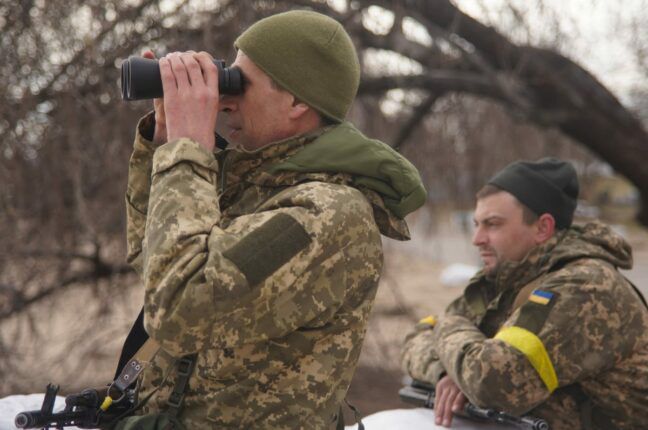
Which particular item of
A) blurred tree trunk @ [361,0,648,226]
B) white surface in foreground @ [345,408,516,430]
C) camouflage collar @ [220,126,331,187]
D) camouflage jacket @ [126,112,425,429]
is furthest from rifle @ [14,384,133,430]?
blurred tree trunk @ [361,0,648,226]

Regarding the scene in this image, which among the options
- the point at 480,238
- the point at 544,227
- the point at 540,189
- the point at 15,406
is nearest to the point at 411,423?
the point at 480,238

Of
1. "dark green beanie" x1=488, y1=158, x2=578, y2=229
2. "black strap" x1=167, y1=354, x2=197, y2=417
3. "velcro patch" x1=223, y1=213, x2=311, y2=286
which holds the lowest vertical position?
"black strap" x1=167, y1=354, x2=197, y2=417

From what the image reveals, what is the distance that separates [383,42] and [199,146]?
4697 millimetres

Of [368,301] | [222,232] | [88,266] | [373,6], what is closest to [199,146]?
[222,232]

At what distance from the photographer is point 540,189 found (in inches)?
126

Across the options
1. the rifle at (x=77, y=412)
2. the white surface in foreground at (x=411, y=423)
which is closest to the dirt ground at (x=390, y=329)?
the white surface in foreground at (x=411, y=423)

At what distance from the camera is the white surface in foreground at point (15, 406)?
7.60 feet

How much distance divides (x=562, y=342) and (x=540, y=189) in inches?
27.2

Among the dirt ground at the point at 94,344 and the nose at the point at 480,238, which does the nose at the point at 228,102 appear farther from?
the dirt ground at the point at 94,344

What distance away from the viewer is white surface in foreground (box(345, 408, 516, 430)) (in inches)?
117

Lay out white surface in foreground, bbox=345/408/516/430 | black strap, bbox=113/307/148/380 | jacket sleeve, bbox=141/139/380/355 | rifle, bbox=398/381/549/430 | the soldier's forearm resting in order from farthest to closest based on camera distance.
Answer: white surface in foreground, bbox=345/408/516/430
rifle, bbox=398/381/549/430
the soldier's forearm resting
black strap, bbox=113/307/148/380
jacket sleeve, bbox=141/139/380/355

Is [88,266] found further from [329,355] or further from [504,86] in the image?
[329,355]

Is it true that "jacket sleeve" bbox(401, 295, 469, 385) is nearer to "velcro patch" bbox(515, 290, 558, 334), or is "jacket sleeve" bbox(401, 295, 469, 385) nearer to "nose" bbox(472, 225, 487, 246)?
"nose" bbox(472, 225, 487, 246)

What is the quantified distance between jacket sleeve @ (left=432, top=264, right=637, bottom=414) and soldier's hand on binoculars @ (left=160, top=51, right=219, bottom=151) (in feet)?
4.76
